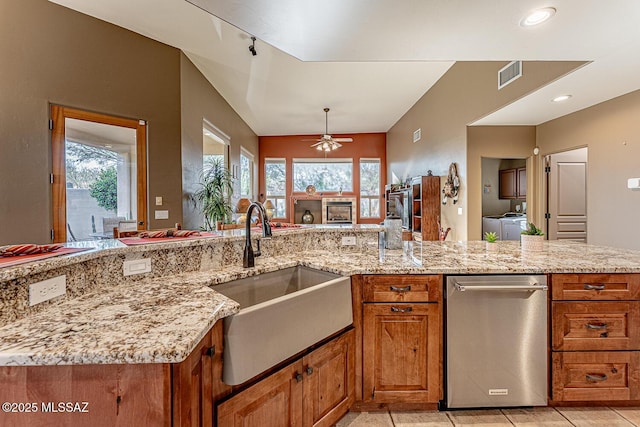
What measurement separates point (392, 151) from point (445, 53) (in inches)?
222

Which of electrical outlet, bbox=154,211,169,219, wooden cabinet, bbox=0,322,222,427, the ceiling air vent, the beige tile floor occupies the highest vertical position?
the ceiling air vent

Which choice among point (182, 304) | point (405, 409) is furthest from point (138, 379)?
point (405, 409)

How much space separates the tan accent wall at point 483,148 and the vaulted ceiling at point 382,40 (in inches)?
8.5

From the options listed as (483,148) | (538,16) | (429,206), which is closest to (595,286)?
(538,16)

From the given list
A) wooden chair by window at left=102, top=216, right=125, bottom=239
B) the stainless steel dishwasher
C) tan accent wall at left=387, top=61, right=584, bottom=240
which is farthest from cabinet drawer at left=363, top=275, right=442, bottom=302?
wooden chair by window at left=102, top=216, right=125, bottom=239

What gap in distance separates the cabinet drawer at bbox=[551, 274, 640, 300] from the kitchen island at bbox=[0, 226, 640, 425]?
3 centimetres

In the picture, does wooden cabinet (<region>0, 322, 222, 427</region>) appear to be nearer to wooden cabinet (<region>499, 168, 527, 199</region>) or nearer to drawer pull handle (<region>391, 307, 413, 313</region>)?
drawer pull handle (<region>391, 307, 413, 313</region>)

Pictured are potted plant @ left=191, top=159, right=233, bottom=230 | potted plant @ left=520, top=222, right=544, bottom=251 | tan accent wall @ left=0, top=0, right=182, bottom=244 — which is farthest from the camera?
potted plant @ left=191, top=159, right=233, bottom=230

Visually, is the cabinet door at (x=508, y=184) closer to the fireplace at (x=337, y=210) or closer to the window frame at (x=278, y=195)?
the fireplace at (x=337, y=210)

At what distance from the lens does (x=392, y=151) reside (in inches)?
315

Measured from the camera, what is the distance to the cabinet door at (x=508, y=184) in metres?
5.70

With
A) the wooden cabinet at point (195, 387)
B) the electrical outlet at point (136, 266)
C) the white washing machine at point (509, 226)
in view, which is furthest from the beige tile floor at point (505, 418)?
the white washing machine at point (509, 226)

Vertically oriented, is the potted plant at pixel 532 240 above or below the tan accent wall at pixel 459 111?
below

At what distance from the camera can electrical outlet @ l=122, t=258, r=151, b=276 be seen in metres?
1.39
